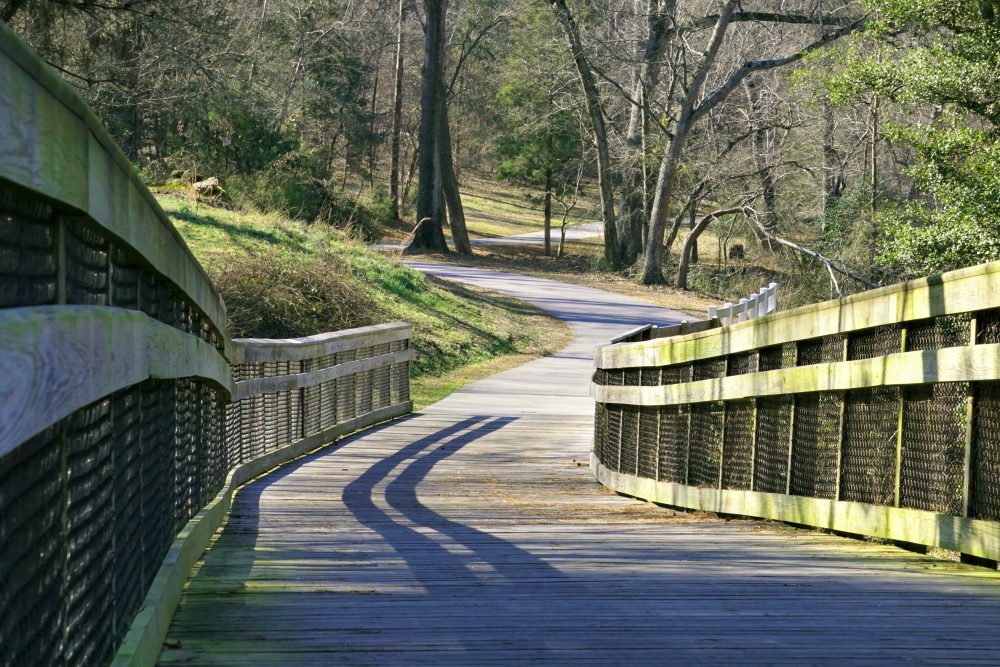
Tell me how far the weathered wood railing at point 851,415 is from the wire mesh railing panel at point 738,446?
13 millimetres

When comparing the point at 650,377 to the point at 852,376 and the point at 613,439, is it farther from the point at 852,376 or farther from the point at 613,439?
the point at 852,376

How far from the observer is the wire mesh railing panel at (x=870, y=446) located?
236 inches

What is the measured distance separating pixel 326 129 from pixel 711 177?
21.9 m

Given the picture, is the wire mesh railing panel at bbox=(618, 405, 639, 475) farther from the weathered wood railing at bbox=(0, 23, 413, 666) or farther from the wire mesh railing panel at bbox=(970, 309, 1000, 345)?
the wire mesh railing panel at bbox=(970, 309, 1000, 345)

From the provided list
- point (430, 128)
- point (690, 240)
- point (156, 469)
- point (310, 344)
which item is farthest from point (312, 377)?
point (430, 128)

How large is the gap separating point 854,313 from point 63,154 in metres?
4.60

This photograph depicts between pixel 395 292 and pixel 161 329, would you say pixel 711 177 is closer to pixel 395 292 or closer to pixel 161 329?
pixel 395 292

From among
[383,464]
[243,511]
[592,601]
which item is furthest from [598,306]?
[592,601]

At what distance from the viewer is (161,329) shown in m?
3.88

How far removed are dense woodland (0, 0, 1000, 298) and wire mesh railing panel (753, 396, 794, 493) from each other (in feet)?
21.0

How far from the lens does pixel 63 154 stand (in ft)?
7.90

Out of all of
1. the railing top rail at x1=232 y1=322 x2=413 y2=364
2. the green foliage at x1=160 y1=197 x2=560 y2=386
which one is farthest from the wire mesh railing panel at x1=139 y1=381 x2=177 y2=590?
the green foliage at x1=160 y1=197 x2=560 y2=386

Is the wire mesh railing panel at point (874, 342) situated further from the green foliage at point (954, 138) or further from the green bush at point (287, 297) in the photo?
the green bush at point (287, 297)

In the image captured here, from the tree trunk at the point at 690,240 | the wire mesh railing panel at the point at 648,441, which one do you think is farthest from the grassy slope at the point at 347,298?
the wire mesh railing panel at the point at 648,441
